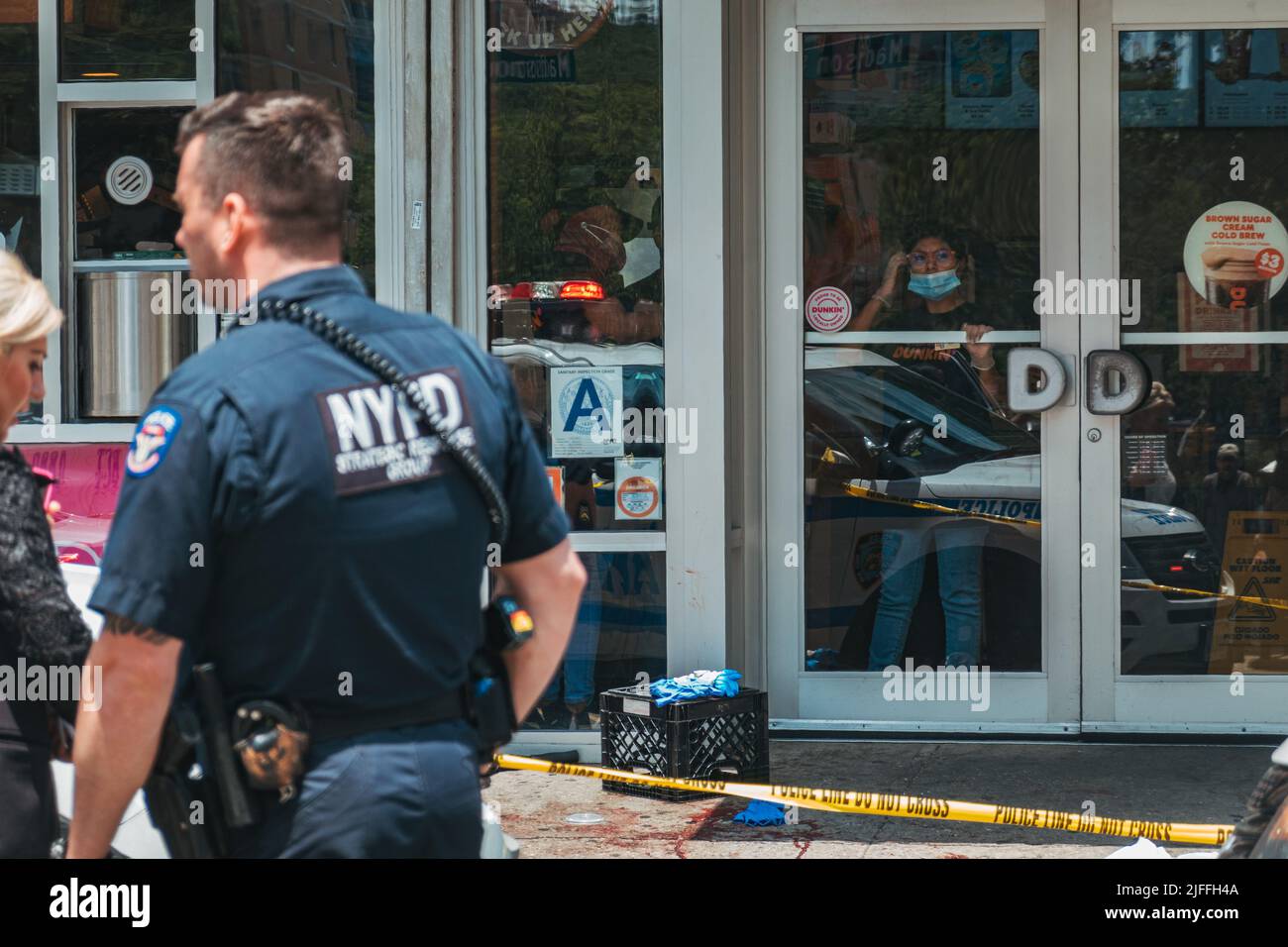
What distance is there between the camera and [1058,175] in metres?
6.68

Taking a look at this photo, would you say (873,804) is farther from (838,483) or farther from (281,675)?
(281,675)

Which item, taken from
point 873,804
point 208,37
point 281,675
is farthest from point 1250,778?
point 208,37

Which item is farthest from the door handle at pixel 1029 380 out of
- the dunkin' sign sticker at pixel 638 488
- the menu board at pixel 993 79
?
the dunkin' sign sticker at pixel 638 488

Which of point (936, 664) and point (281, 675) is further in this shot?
point (936, 664)

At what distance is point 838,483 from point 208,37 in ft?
11.1

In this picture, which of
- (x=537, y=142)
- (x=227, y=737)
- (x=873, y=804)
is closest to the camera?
(x=227, y=737)

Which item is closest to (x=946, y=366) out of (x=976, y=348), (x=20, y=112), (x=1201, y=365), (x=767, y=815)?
(x=976, y=348)

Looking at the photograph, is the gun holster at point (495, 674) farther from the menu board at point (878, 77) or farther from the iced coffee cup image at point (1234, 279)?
the iced coffee cup image at point (1234, 279)

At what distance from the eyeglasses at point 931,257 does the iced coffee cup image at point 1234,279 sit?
3.55 feet

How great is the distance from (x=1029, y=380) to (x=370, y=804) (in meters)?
4.96

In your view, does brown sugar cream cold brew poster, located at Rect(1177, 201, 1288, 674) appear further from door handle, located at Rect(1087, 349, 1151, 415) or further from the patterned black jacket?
the patterned black jacket

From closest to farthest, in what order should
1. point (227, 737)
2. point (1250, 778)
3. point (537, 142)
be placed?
point (227, 737), point (1250, 778), point (537, 142)

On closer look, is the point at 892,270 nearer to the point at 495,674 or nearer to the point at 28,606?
the point at 495,674

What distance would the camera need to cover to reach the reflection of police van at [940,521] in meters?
6.70
